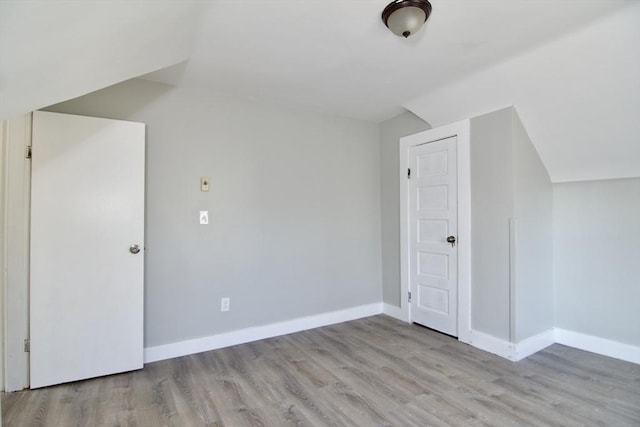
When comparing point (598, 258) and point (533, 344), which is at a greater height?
point (598, 258)

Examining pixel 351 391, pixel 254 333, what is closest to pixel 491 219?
pixel 351 391

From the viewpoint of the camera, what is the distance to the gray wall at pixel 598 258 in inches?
104

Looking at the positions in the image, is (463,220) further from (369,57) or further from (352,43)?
(352,43)

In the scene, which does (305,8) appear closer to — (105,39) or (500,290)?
(105,39)

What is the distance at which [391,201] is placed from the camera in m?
3.89

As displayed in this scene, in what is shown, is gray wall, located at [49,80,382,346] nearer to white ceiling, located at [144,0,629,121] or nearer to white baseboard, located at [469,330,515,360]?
white ceiling, located at [144,0,629,121]

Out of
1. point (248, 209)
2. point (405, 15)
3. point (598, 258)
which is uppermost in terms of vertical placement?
point (405, 15)

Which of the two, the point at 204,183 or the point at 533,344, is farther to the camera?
the point at 204,183

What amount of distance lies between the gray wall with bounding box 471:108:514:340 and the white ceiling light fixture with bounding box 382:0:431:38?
4.46ft

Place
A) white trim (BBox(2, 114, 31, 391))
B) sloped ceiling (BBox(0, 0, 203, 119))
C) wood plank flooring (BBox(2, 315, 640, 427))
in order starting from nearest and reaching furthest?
sloped ceiling (BBox(0, 0, 203, 119)) → wood plank flooring (BBox(2, 315, 640, 427)) → white trim (BBox(2, 114, 31, 391))

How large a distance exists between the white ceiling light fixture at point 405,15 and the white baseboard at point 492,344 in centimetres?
252

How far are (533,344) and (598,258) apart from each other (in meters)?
0.94

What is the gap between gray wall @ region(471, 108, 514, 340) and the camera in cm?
275

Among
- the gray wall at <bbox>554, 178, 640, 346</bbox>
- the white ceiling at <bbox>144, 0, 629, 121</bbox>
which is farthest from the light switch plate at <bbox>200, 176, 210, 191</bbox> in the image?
the gray wall at <bbox>554, 178, 640, 346</bbox>
